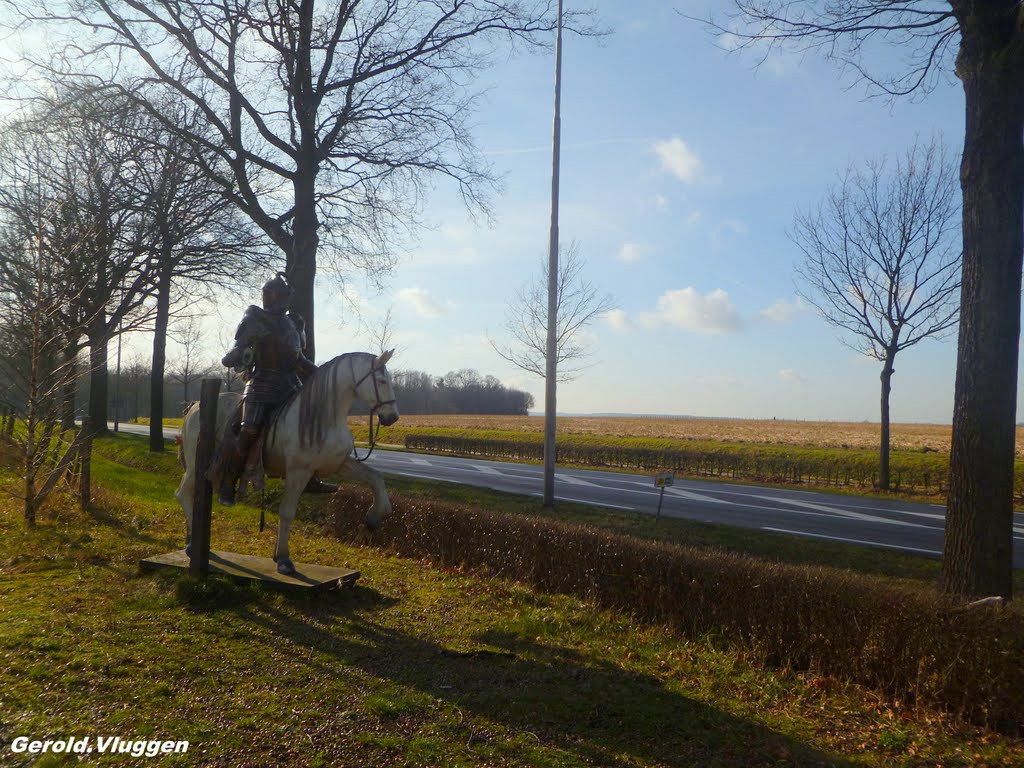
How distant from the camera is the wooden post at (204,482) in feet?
21.6

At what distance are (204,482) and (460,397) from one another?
75906 mm

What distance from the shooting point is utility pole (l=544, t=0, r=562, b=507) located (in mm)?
13797

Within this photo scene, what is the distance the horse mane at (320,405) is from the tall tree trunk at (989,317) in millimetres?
5744

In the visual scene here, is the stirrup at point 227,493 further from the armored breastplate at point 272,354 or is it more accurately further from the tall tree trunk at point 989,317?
the tall tree trunk at point 989,317

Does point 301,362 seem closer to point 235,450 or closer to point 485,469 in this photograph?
point 235,450

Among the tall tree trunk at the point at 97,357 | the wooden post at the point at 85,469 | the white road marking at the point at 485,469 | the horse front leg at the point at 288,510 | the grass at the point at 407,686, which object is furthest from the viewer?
the white road marking at the point at 485,469

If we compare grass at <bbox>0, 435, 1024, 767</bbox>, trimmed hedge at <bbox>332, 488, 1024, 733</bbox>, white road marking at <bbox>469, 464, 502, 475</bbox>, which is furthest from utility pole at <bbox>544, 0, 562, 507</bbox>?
white road marking at <bbox>469, 464, 502, 475</bbox>

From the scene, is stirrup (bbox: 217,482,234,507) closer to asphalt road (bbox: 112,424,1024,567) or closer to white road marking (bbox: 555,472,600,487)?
asphalt road (bbox: 112,424,1024,567)

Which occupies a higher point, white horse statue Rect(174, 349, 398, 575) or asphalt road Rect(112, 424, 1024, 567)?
white horse statue Rect(174, 349, 398, 575)

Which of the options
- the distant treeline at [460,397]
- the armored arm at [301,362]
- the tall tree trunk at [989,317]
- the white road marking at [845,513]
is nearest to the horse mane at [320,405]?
the armored arm at [301,362]

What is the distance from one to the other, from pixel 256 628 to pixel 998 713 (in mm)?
5300

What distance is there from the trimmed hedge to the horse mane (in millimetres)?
2757

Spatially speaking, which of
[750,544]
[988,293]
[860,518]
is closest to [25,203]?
[750,544]

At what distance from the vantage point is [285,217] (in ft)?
52.6
